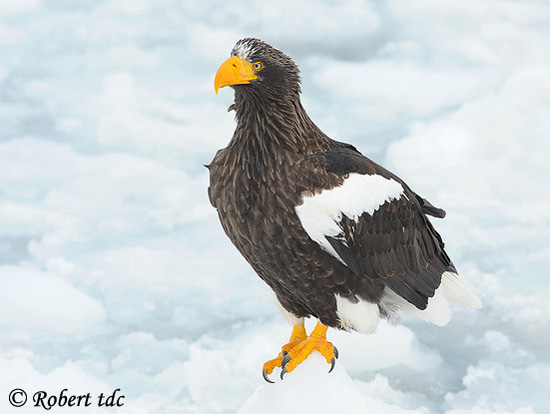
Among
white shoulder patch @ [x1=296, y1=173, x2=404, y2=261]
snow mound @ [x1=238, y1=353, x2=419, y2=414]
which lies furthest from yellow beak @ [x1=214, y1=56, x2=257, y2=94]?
snow mound @ [x1=238, y1=353, x2=419, y2=414]

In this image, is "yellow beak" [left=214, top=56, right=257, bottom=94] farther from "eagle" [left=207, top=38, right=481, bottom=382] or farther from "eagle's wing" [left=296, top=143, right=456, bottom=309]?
"eagle's wing" [left=296, top=143, right=456, bottom=309]

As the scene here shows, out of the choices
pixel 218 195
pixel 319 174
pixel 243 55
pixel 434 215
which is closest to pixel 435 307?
pixel 434 215

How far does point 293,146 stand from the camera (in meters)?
5.36

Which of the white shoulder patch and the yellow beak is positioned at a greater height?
the yellow beak

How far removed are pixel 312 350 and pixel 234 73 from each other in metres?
2.31

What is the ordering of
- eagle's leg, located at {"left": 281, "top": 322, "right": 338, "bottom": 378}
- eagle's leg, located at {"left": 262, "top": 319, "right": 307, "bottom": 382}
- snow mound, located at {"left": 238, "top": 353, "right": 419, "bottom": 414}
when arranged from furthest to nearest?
eagle's leg, located at {"left": 262, "top": 319, "right": 307, "bottom": 382} → eagle's leg, located at {"left": 281, "top": 322, "right": 338, "bottom": 378} → snow mound, located at {"left": 238, "top": 353, "right": 419, "bottom": 414}

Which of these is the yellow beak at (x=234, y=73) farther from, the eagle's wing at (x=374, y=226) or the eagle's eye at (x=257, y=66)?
the eagle's wing at (x=374, y=226)

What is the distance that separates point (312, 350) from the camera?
5.93m

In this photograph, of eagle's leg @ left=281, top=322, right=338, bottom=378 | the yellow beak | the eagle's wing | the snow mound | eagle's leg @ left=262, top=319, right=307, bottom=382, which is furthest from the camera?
eagle's leg @ left=262, top=319, right=307, bottom=382

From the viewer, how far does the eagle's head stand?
17.0ft

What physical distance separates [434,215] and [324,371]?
65.3 inches

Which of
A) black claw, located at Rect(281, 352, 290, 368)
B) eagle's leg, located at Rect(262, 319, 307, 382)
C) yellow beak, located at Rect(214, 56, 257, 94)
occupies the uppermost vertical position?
yellow beak, located at Rect(214, 56, 257, 94)

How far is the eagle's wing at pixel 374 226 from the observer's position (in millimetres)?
5262

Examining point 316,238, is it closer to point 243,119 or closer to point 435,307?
point 243,119
